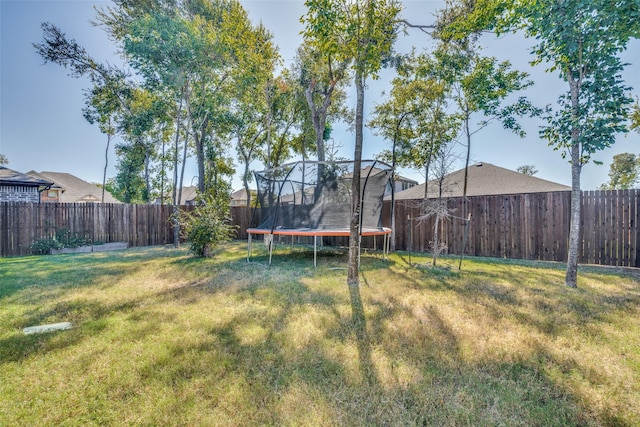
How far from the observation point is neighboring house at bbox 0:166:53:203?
27.0 feet

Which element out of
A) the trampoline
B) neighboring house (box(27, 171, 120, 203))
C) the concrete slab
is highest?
neighboring house (box(27, 171, 120, 203))

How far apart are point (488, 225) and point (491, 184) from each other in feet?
9.39

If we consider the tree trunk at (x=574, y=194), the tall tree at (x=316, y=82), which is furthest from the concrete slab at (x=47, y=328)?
the tall tree at (x=316, y=82)

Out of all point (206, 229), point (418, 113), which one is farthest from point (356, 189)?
point (418, 113)

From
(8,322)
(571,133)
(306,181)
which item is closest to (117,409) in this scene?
(8,322)

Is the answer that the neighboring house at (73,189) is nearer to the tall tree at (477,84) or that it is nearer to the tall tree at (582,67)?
the tall tree at (477,84)

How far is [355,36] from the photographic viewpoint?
10.7 feet

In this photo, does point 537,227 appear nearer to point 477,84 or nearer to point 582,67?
point 477,84

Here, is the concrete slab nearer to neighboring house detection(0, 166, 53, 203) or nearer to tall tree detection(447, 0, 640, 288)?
tall tree detection(447, 0, 640, 288)

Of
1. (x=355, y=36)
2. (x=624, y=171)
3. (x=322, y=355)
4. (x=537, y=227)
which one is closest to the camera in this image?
(x=322, y=355)

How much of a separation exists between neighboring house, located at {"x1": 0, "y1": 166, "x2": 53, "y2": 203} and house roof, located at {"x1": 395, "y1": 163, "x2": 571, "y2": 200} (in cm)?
1244

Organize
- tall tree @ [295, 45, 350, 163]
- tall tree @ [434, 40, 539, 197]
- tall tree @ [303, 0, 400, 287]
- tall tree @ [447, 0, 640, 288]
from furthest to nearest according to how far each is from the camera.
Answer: tall tree @ [295, 45, 350, 163] → tall tree @ [434, 40, 539, 197] → tall tree @ [303, 0, 400, 287] → tall tree @ [447, 0, 640, 288]

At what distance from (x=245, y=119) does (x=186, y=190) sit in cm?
2304

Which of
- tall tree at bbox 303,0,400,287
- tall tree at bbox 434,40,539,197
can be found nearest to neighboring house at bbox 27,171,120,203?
tall tree at bbox 303,0,400,287
